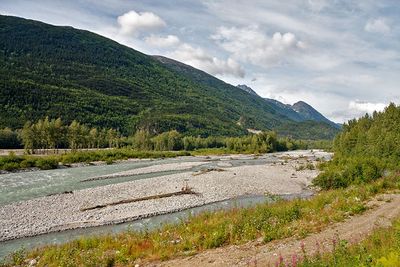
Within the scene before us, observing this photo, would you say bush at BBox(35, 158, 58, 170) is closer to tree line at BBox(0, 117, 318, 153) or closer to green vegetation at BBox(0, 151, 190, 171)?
green vegetation at BBox(0, 151, 190, 171)

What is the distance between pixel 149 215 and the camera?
33.2 meters

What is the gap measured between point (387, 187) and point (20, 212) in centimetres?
3658

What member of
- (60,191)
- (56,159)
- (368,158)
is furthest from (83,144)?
(368,158)

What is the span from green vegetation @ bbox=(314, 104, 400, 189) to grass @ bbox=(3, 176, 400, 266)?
61.9ft

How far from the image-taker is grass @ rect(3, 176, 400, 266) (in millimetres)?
18438

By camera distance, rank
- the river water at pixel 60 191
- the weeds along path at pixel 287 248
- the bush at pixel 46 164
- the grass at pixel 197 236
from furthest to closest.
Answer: the bush at pixel 46 164, the river water at pixel 60 191, the grass at pixel 197 236, the weeds along path at pixel 287 248

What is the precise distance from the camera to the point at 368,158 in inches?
1962

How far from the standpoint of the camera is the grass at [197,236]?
18.4 m

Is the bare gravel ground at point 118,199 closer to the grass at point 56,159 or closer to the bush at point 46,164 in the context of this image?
→ the bush at point 46,164

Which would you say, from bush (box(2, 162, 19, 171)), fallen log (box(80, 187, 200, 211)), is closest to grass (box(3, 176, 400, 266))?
fallen log (box(80, 187, 200, 211))

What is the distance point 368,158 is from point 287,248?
38.4 m

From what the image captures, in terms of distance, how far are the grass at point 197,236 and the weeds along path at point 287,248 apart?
2.78 ft

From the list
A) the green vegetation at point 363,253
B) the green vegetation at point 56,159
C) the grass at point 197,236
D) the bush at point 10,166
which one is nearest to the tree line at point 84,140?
the green vegetation at point 56,159

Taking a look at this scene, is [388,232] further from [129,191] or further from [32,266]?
[129,191]
